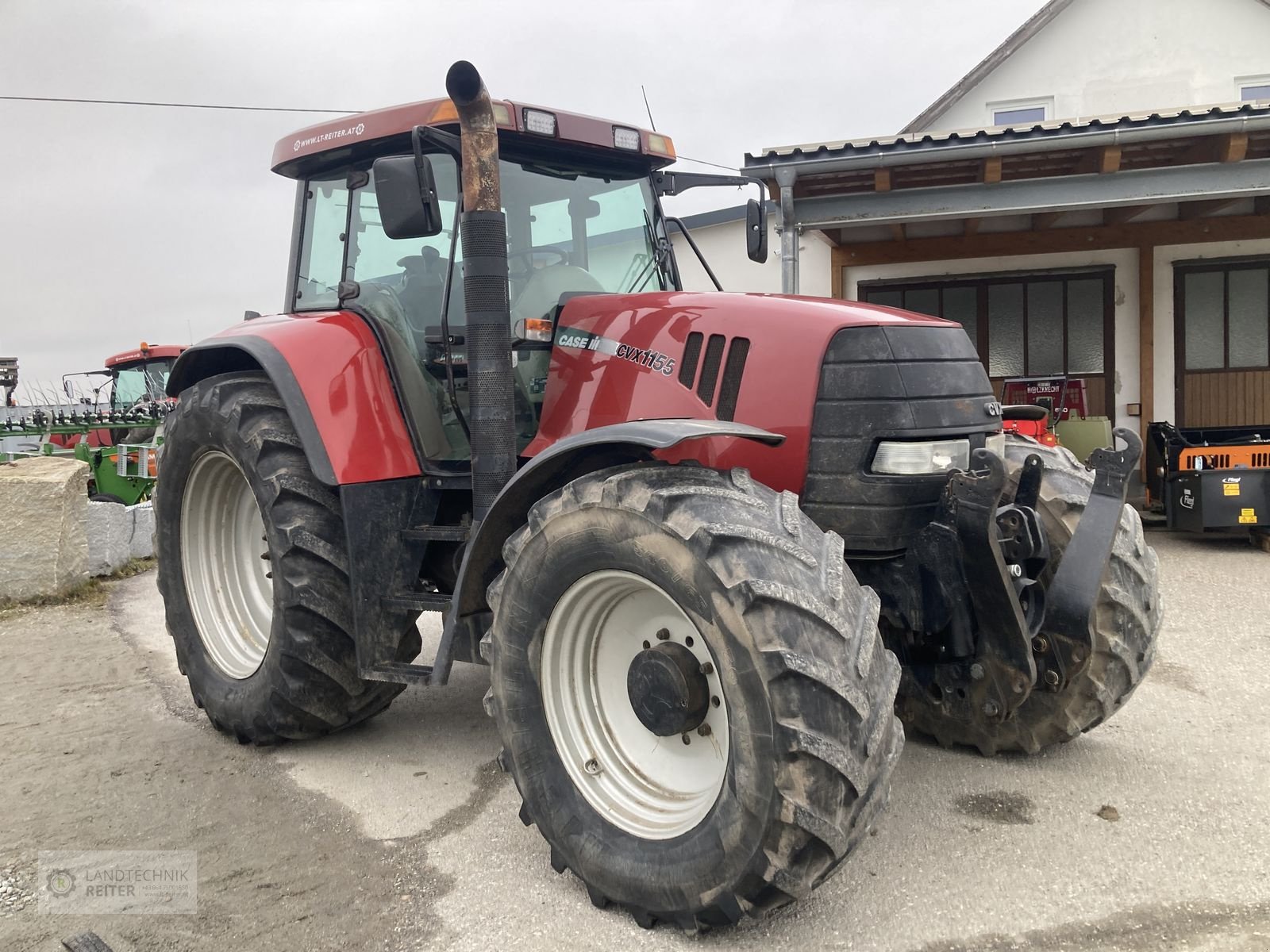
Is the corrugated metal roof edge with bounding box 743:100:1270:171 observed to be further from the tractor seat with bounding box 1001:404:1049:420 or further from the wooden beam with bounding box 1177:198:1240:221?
the tractor seat with bounding box 1001:404:1049:420

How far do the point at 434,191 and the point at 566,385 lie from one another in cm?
84

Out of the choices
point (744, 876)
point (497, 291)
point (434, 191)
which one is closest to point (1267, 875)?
point (744, 876)

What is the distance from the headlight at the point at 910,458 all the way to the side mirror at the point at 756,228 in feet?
5.88


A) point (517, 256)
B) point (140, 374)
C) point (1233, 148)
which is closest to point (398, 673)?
point (517, 256)

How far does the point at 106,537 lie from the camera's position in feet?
28.4

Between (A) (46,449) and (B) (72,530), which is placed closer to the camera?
(B) (72,530)

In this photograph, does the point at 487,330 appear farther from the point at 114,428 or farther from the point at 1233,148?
the point at 114,428

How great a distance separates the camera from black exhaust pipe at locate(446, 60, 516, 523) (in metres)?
3.52

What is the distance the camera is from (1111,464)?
135 inches

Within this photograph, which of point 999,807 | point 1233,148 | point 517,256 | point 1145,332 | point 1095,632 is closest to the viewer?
point 999,807

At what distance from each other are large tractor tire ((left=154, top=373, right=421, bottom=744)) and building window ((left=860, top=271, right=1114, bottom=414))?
29.9 feet

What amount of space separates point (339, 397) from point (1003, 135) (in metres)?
6.68

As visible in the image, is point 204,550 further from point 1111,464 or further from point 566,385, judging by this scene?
point 1111,464

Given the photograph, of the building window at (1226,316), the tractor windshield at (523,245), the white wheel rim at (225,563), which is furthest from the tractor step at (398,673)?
the building window at (1226,316)
